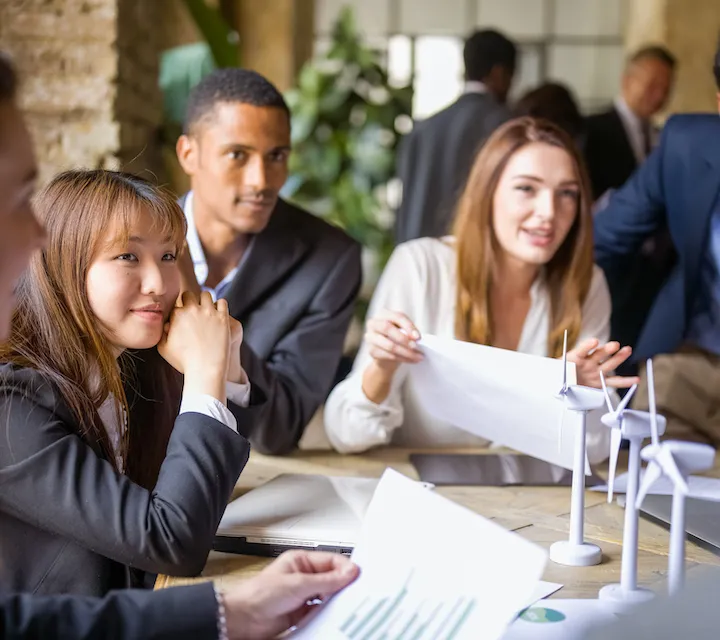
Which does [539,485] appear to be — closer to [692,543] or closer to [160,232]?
→ [692,543]

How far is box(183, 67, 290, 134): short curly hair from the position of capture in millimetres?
2176

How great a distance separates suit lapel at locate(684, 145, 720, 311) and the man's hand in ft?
5.06

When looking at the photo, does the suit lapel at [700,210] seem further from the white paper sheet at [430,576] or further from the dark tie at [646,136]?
the dark tie at [646,136]

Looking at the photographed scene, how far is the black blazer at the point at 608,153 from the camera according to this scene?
13.9 ft

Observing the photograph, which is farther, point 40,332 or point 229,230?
point 229,230

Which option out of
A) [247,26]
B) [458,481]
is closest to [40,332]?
[458,481]

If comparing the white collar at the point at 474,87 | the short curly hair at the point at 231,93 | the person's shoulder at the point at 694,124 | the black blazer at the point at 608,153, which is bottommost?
the black blazer at the point at 608,153

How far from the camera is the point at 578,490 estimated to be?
1380 millimetres

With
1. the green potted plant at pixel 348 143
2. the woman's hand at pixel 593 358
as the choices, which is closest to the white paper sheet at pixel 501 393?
the woman's hand at pixel 593 358

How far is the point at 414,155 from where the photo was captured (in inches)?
155

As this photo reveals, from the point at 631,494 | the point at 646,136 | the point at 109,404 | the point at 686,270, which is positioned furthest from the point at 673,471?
the point at 646,136

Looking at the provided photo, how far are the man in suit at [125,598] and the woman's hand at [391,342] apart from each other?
0.60 meters

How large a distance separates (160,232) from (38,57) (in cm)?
165

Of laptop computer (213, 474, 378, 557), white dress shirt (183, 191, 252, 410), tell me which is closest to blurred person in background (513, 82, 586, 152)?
white dress shirt (183, 191, 252, 410)
